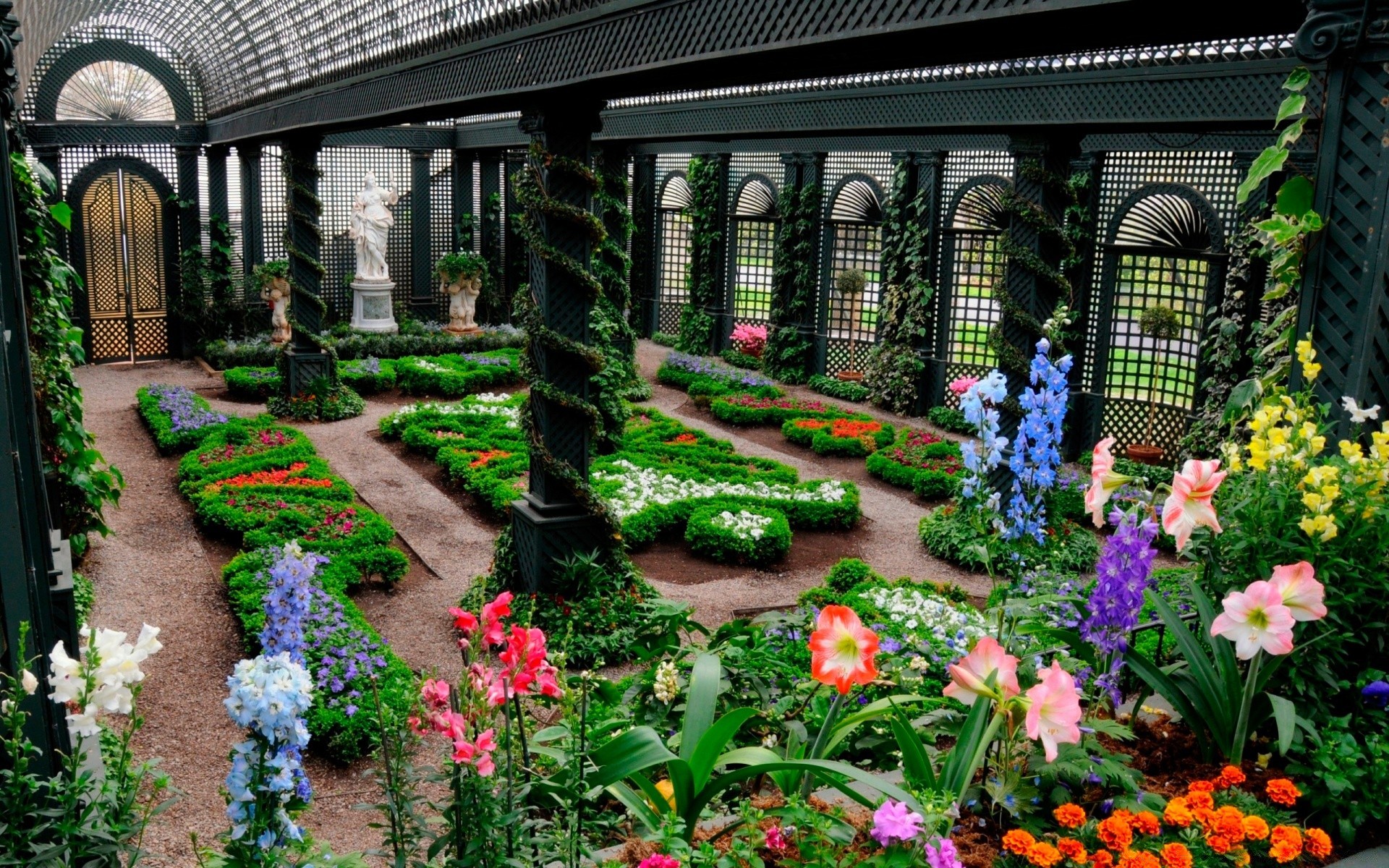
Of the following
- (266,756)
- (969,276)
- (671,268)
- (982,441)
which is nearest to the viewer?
(266,756)

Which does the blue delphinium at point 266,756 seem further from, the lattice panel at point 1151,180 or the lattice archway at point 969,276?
the lattice archway at point 969,276

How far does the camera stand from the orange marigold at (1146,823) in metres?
2.89

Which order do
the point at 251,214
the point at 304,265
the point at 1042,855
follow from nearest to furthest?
the point at 1042,855
the point at 304,265
the point at 251,214

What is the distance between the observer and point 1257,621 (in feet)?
10.0

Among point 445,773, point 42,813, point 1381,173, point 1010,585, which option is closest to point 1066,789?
point 1010,585

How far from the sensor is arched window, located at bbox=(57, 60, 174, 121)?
18734 mm

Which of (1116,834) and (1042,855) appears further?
(1116,834)

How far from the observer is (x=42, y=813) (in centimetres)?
255

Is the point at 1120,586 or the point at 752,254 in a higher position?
the point at 752,254

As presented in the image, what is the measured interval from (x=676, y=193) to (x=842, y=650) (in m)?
18.9

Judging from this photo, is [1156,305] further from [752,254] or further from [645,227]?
[645,227]

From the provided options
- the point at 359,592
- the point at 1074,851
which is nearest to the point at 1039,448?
the point at 1074,851

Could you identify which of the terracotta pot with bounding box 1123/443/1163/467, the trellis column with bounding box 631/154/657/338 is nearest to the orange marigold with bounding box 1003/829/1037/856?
the terracotta pot with bounding box 1123/443/1163/467

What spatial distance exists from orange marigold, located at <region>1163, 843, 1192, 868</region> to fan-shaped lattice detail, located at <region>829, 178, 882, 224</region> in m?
14.8
